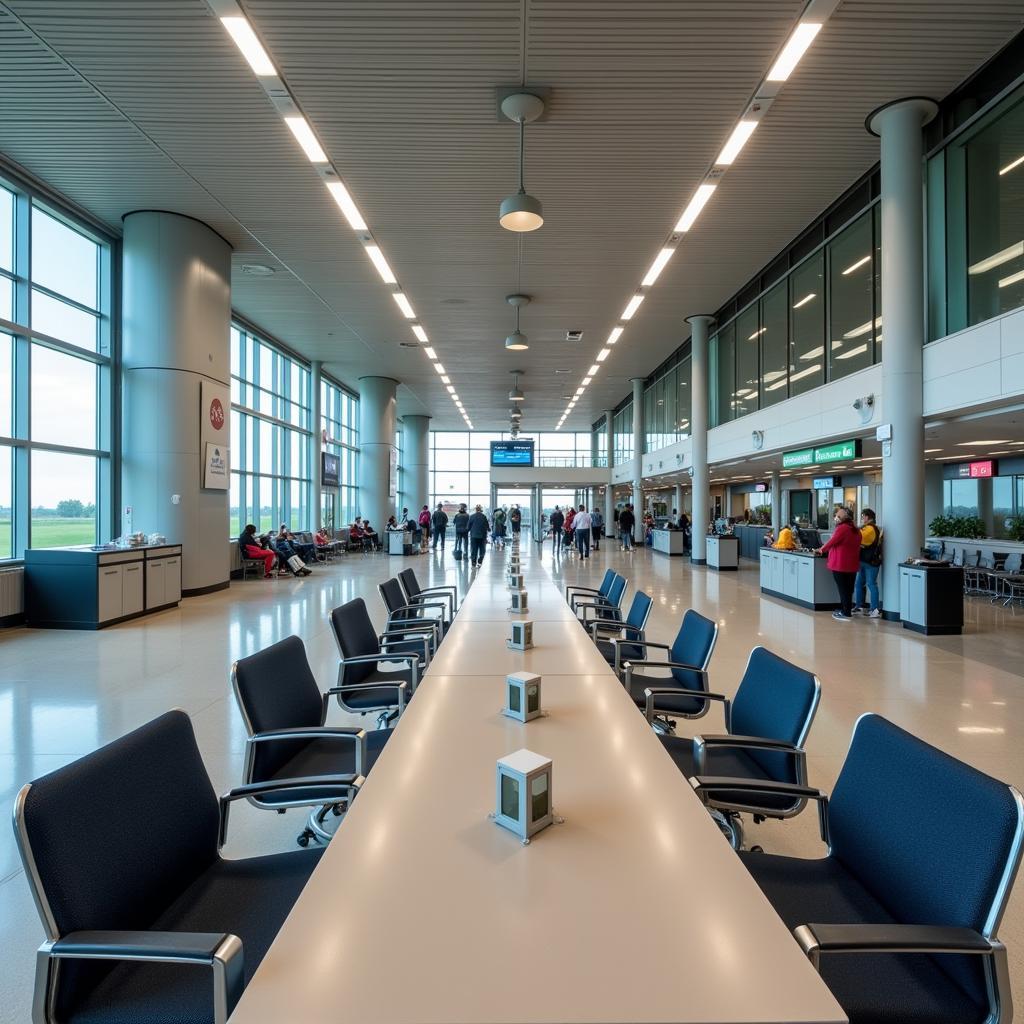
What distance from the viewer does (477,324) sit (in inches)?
599

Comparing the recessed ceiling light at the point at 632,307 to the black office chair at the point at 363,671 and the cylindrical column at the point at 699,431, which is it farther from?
the black office chair at the point at 363,671

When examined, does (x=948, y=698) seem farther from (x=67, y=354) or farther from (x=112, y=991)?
(x=67, y=354)

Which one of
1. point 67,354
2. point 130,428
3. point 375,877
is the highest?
point 67,354

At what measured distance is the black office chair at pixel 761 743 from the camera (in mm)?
2342

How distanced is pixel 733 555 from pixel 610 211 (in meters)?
8.76

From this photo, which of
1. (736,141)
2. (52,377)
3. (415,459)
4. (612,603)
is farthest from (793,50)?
(415,459)

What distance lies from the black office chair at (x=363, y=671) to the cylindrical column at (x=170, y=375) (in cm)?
708

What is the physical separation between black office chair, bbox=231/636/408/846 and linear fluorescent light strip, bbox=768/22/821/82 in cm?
622

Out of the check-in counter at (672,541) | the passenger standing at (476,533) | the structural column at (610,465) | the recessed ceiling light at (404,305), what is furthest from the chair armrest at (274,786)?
the structural column at (610,465)

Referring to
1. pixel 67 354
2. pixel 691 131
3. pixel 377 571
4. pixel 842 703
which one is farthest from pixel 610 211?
pixel 377 571

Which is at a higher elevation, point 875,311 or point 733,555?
point 875,311

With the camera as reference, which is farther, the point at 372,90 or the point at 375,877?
the point at 372,90

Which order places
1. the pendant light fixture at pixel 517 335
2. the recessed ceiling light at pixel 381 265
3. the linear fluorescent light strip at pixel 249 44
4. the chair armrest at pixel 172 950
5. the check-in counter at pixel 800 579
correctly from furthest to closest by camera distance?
the pendant light fixture at pixel 517 335, the recessed ceiling light at pixel 381 265, the check-in counter at pixel 800 579, the linear fluorescent light strip at pixel 249 44, the chair armrest at pixel 172 950

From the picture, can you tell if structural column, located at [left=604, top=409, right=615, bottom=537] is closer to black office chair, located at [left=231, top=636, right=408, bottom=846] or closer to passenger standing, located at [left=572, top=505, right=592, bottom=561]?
passenger standing, located at [left=572, top=505, right=592, bottom=561]
